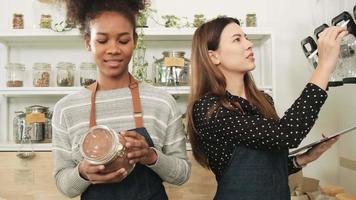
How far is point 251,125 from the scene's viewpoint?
0.98 metres

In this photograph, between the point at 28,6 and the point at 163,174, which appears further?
the point at 28,6

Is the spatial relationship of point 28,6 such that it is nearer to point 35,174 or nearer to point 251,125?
point 35,174

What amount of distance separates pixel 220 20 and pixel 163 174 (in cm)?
53

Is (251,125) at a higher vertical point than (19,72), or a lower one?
lower

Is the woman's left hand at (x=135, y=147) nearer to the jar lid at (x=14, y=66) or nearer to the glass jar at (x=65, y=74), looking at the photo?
the glass jar at (x=65, y=74)

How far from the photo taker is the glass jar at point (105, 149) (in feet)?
2.52

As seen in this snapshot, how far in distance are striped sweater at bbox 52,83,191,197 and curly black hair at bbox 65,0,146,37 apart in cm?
19

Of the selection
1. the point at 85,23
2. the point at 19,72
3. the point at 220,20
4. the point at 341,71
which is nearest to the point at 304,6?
the point at 341,71

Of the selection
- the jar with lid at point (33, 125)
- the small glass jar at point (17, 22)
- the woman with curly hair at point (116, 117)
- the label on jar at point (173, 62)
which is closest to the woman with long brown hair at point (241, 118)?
the woman with curly hair at point (116, 117)

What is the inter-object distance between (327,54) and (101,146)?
0.64 meters

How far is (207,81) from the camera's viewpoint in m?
1.12

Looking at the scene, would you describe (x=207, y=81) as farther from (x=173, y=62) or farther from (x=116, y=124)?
(x=173, y=62)

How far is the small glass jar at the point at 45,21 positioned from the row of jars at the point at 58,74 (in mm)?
198

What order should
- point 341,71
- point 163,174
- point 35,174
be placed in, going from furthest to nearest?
point 35,174
point 341,71
point 163,174
